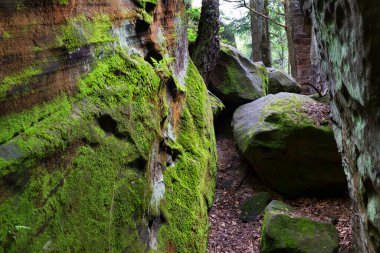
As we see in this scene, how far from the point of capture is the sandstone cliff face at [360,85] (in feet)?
9.35

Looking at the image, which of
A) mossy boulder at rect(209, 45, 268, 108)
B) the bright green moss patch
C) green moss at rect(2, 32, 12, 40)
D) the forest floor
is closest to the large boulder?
the forest floor

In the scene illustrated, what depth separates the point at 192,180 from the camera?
5.61m

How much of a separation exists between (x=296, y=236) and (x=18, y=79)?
4956 mm

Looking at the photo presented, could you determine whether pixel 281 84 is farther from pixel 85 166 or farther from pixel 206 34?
pixel 85 166

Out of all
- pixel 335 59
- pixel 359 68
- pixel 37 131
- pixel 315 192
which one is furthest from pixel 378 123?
pixel 315 192

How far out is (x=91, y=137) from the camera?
12.5 ft

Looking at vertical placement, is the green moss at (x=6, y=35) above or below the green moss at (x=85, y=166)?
above

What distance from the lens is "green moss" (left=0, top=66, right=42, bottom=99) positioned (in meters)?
3.15

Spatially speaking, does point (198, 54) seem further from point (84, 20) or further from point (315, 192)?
point (84, 20)

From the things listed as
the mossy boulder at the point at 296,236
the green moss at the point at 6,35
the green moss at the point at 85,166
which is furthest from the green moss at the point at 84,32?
the mossy boulder at the point at 296,236

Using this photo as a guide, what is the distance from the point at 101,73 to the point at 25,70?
106 centimetres

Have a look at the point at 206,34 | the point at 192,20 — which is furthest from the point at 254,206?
the point at 192,20

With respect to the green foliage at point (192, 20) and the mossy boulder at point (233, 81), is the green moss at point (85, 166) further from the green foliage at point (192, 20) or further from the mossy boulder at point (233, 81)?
the mossy boulder at point (233, 81)

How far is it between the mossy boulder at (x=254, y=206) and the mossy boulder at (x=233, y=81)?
389cm
